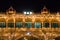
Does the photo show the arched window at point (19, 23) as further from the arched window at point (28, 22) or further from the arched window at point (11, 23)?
the arched window at point (28, 22)

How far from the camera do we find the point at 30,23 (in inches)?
1271

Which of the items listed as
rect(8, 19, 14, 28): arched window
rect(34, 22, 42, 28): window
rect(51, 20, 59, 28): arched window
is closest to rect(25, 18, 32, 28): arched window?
rect(34, 22, 42, 28): window

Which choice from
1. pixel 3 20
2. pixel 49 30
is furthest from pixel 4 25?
pixel 49 30

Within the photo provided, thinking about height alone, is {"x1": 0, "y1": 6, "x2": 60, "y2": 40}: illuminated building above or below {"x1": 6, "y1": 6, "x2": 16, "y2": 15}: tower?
below

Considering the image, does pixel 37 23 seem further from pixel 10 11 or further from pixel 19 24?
pixel 10 11

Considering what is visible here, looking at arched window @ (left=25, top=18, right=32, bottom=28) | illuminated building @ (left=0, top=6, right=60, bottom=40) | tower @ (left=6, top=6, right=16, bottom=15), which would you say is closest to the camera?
illuminated building @ (left=0, top=6, right=60, bottom=40)

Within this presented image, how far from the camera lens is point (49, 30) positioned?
1251 inches

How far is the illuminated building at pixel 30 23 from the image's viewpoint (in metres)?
31.7

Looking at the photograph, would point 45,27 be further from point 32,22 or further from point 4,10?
point 4,10

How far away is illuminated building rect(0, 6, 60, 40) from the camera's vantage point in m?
31.7

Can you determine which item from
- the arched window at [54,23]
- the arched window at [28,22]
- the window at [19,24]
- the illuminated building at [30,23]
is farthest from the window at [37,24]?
the window at [19,24]

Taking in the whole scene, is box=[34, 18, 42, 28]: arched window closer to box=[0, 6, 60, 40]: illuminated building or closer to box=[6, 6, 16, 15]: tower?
box=[0, 6, 60, 40]: illuminated building

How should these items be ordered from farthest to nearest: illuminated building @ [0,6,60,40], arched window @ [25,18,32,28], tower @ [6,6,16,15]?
arched window @ [25,18,32,28]
tower @ [6,6,16,15]
illuminated building @ [0,6,60,40]

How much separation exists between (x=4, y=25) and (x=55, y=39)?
18.3 feet
